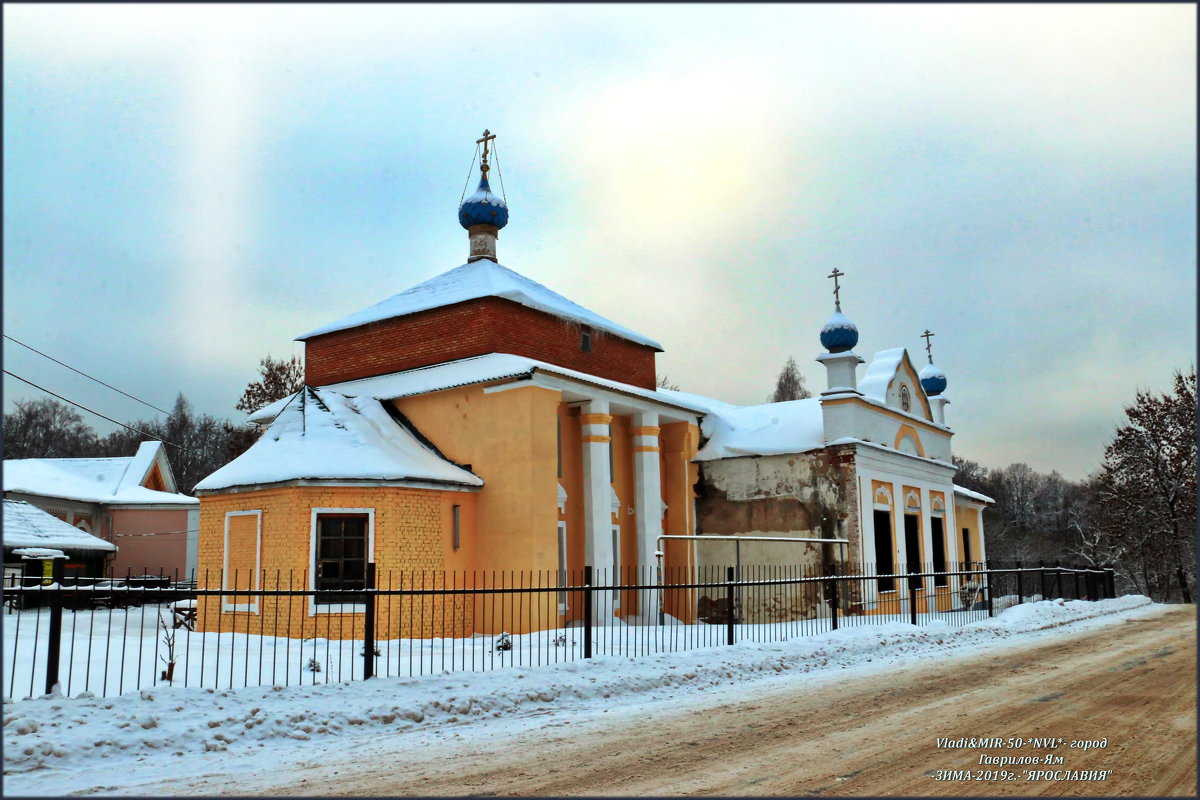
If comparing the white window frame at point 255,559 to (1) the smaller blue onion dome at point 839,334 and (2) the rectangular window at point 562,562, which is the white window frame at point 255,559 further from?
(1) the smaller blue onion dome at point 839,334

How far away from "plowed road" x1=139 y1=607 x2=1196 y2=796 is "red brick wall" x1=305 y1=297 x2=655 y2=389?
1142 centimetres

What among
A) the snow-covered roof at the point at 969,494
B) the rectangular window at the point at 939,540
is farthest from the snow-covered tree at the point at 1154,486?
the rectangular window at the point at 939,540

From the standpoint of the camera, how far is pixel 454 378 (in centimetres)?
1930

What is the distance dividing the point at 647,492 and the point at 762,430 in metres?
4.43

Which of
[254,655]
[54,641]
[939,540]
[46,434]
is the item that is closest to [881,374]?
[939,540]

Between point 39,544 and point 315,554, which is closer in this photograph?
point 315,554

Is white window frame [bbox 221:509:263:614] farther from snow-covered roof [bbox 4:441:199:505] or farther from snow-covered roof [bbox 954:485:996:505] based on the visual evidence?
snow-covered roof [bbox 954:485:996:505]

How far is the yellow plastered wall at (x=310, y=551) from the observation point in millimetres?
16531

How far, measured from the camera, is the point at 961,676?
1194cm

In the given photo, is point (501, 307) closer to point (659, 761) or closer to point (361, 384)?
point (361, 384)

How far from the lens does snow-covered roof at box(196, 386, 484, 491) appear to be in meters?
16.8

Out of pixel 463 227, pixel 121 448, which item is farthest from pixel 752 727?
pixel 121 448

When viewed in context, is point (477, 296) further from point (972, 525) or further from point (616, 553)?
point (972, 525)

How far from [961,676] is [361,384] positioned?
1447 cm
